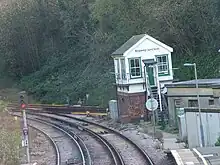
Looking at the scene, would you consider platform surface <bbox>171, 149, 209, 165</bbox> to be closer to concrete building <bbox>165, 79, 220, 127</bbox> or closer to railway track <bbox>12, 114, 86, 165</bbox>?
railway track <bbox>12, 114, 86, 165</bbox>

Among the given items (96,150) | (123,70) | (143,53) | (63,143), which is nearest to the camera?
(96,150)

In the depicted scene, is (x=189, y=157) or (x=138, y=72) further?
(x=138, y=72)

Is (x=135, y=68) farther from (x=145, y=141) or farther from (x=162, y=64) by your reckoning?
(x=145, y=141)

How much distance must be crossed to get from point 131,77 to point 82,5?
91.7 feet

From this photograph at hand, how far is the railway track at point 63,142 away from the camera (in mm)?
24969

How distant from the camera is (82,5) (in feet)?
208

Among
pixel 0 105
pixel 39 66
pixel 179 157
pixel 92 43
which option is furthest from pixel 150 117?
pixel 39 66

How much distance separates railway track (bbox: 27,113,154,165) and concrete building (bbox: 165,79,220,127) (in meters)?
3.39

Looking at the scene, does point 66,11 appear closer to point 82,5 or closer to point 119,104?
point 82,5

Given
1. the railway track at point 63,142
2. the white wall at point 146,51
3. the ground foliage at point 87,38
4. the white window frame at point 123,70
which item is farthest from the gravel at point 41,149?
the ground foliage at point 87,38

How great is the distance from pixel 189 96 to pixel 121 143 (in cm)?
554

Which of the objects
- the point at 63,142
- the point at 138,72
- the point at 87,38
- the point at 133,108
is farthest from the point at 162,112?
the point at 87,38

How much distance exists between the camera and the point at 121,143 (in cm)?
2847

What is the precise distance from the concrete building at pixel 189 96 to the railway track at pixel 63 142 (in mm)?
5928
